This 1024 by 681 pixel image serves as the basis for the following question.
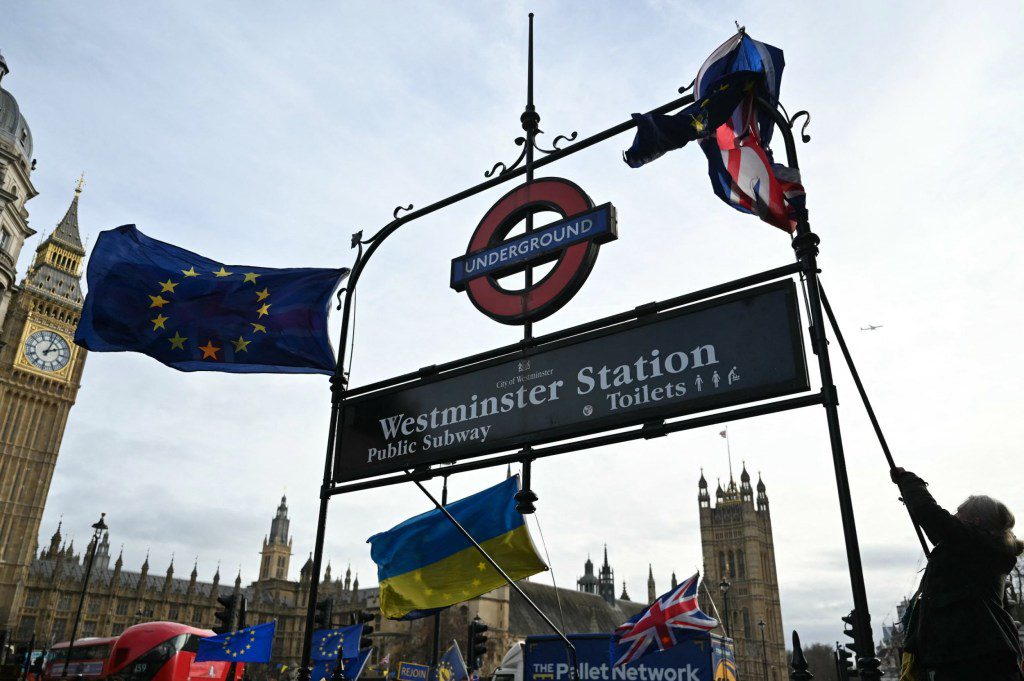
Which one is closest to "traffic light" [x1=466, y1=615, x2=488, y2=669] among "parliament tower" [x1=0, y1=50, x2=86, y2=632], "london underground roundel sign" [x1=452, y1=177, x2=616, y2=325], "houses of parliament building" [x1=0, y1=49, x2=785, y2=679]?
"london underground roundel sign" [x1=452, y1=177, x2=616, y2=325]

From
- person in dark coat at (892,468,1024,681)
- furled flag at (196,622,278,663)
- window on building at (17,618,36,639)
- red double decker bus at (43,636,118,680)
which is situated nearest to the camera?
person in dark coat at (892,468,1024,681)

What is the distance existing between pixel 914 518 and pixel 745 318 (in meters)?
1.61

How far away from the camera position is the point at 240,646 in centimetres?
1788

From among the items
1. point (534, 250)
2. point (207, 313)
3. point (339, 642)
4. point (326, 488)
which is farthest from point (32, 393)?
point (534, 250)

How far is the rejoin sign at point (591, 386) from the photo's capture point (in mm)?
4504

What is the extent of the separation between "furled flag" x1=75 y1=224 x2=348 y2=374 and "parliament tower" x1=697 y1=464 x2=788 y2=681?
100113 millimetres

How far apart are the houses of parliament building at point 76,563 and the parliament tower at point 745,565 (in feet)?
0.60

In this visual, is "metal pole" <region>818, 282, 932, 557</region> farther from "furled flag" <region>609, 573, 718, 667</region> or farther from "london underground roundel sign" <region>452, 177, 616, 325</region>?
"furled flag" <region>609, 573, 718, 667</region>

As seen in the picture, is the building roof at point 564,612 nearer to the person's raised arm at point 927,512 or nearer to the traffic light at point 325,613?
the traffic light at point 325,613

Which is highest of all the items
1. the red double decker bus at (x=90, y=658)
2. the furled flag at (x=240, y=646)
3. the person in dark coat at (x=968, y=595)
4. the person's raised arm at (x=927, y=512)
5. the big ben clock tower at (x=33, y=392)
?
the big ben clock tower at (x=33, y=392)

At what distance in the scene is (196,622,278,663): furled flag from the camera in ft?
57.4

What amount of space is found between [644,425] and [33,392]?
88.5 m

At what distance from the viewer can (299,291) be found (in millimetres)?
7645

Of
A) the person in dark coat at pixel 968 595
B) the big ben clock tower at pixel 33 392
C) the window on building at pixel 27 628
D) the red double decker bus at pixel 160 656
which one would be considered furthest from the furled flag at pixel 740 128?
the window on building at pixel 27 628
